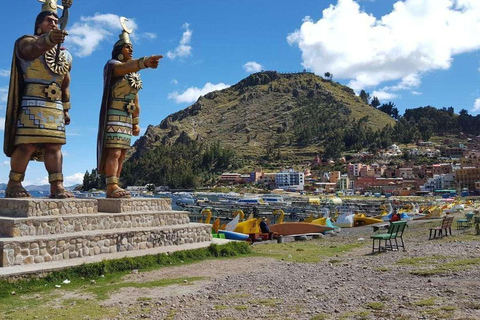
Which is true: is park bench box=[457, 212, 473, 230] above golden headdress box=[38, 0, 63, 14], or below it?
below

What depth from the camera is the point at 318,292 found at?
24.3 feet

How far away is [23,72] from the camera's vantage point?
11.9 metres

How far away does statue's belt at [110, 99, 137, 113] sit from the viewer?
44.7ft

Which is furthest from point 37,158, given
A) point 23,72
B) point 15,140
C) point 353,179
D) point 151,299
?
point 353,179

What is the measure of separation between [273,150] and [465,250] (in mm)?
154392

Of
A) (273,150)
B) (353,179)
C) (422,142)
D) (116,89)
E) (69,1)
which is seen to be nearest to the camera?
(69,1)

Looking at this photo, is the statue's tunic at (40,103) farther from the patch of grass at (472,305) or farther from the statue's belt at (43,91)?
the patch of grass at (472,305)

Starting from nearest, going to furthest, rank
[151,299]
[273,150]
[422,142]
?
[151,299] → [422,142] → [273,150]

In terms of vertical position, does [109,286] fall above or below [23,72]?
below

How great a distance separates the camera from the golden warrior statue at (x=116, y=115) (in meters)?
13.5

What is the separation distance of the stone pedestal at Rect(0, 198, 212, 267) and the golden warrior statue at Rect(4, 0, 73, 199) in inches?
34.1

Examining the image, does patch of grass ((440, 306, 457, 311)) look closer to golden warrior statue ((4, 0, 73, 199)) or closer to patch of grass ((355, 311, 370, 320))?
patch of grass ((355, 311, 370, 320))

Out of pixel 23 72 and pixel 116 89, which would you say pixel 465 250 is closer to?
pixel 116 89

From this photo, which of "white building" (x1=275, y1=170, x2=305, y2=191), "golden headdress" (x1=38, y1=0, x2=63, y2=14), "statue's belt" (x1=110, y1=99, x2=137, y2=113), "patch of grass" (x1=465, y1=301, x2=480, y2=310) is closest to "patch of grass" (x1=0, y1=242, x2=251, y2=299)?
"statue's belt" (x1=110, y1=99, x2=137, y2=113)
